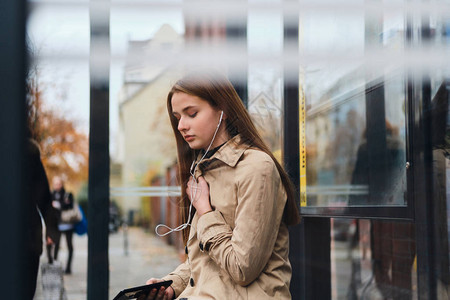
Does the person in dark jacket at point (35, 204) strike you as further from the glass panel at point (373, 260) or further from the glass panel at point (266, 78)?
the glass panel at point (373, 260)

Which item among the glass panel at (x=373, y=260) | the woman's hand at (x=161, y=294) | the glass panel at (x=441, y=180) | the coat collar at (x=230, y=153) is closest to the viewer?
the coat collar at (x=230, y=153)

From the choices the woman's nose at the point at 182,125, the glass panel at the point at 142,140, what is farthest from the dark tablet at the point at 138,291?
the glass panel at the point at 142,140

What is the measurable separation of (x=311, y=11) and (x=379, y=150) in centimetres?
78

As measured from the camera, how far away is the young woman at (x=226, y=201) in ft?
5.52

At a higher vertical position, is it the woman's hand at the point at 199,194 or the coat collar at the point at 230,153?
the coat collar at the point at 230,153

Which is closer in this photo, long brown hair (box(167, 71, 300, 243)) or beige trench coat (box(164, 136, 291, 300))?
beige trench coat (box(164, 136, 291, 300))

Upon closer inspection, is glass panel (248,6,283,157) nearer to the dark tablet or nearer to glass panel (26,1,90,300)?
glass panel (26,1,90,300)

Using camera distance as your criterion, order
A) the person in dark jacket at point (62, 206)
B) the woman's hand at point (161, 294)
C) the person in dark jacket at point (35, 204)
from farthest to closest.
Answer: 1. the person in dark jacket at point (62, 206)
2. the person in dark jacket at point (35, 204)
3. the woman's hand at point (161, 294)

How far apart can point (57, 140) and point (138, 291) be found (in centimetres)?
131

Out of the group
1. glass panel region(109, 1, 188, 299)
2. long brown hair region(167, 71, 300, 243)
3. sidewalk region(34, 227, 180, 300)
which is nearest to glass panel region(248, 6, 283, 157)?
glass panel region(109, 1, 188, 299)

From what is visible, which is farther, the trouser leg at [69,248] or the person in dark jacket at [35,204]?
the trouser leg at [69,248]

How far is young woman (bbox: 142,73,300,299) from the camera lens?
66.2 inches

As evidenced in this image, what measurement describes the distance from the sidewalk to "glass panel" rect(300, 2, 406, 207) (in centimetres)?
82

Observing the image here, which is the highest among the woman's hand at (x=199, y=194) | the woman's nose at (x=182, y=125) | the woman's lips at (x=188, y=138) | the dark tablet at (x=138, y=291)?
the woman's nose at (x=182, y=125)
